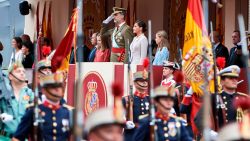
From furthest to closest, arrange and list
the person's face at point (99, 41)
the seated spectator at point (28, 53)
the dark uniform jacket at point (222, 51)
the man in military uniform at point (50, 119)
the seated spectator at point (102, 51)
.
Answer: the seated spectator at point (28, 53), the person's face at point (99, 41), the seated spectator at point (102, 51), the dark uniform jacket at point (222, 51), the man in military uniform at point (50, 119)

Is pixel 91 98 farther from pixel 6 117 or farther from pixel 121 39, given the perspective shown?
pixel 6 117

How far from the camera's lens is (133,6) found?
862 inches

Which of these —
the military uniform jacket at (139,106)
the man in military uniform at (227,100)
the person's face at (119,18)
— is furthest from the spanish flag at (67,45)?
the man in military uniform at (227,100)

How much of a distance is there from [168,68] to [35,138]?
5257 mm

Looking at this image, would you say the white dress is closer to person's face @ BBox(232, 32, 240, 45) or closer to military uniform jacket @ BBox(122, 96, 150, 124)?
person's face @ BBox(232, 32, 240, 45)

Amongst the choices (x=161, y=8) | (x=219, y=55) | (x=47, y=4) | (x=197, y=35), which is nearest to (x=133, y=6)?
(x=161, y=8)

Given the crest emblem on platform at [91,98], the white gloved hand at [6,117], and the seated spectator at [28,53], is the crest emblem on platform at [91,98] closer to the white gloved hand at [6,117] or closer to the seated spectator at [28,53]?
the seated spectator at [28,53]

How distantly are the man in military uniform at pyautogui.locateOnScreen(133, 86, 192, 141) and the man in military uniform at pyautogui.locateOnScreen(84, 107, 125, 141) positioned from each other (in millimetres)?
3320

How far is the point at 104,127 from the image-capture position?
8.66 m

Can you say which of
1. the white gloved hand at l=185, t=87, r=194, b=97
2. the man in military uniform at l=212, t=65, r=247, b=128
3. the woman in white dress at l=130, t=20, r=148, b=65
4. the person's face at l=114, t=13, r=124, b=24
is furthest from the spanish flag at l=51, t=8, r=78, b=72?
the man in military uniform at l=212, t=65, r=247, b=128

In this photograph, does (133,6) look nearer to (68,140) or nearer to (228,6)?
(228,6)

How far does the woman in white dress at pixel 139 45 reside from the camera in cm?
1786

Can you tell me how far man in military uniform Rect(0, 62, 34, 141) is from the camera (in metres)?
13.6

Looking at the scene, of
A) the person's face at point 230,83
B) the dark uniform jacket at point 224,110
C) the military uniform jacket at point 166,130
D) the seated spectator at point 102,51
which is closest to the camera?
the military uniform jacket at point 166,130
